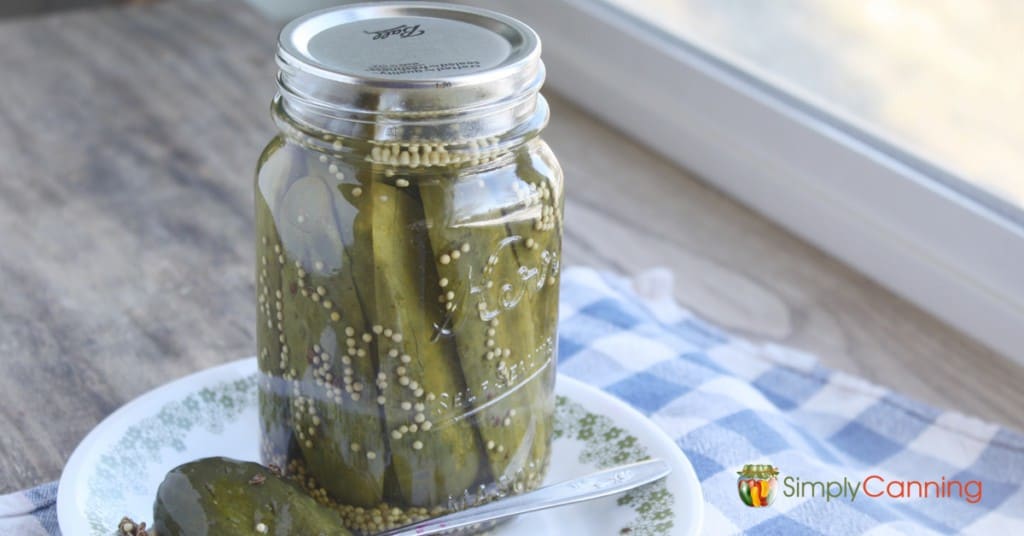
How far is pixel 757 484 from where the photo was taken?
646 mm

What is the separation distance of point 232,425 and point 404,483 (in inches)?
5.5

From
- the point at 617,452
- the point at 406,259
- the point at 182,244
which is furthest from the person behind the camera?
the point at 182,244

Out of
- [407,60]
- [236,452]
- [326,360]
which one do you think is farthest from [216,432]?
[407,60]

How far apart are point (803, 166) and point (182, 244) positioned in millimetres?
526

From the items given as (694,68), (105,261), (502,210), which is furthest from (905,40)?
(105,261)

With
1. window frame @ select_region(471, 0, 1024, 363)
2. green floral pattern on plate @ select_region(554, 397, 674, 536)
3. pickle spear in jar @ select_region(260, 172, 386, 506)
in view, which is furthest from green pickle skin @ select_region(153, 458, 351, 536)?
window frame @ select_region(471, 0, 1024, 363)

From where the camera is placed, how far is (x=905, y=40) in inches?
36.3

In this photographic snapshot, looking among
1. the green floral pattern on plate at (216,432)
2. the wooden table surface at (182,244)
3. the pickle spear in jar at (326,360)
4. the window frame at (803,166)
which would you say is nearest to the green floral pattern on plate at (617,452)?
the green floral pattern on plate at (216,432)

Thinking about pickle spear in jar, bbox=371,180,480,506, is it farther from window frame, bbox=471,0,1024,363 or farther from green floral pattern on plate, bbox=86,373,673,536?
window frame, bbox=471,0,1024,363

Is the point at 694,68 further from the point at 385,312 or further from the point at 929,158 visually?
the point at 385,312

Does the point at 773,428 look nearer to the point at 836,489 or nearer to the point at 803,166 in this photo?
the point at 836,489

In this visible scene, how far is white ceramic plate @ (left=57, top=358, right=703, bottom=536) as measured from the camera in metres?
0.56

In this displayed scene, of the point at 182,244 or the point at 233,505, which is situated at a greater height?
the point at 233,505

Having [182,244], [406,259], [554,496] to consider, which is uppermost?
[406,259]
